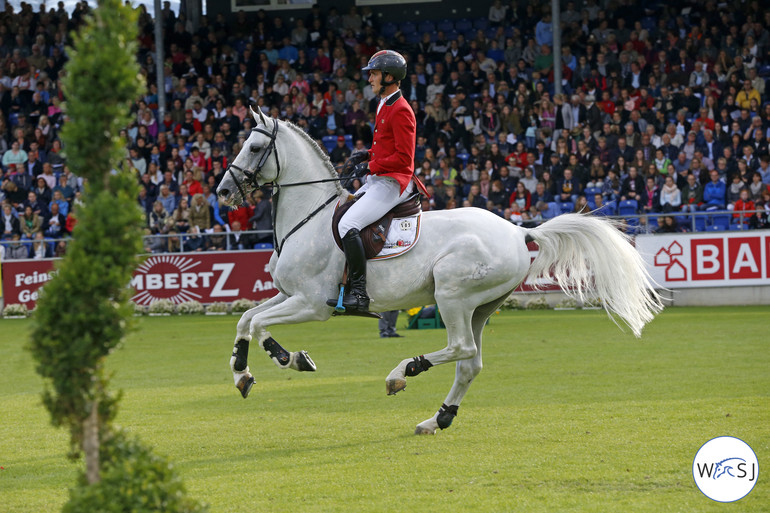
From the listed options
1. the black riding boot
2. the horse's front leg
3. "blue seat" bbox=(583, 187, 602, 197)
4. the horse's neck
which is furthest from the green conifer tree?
"blue seat" bbox=(583, 187, 602, 197)

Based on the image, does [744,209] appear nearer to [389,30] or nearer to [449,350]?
[389,30]

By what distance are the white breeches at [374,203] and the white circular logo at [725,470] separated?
3331 mm

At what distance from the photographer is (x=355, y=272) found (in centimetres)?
798

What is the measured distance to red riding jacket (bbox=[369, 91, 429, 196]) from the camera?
8102 mm

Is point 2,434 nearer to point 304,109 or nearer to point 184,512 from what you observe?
point 184,512

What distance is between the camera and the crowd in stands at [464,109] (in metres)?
21.5

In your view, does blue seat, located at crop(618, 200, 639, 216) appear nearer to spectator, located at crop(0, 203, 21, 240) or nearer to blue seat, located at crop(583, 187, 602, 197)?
blue seat, located at crop(583, 187, 602, 197)

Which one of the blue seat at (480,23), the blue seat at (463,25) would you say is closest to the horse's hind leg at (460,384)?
the blue seat at (480,23)

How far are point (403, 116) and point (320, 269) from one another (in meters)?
1.46

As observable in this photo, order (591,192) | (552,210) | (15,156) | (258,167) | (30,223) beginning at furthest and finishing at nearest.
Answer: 1. (15,156)
2. (30,223)
3. (591,192)
4. (552,210)
5. (258,167)

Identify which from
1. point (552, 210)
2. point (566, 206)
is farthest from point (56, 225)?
point (566, 206)

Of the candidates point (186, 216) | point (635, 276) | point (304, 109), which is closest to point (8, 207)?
point (186, 216)

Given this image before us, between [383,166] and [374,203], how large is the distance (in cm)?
32

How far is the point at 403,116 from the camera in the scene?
319 inches
